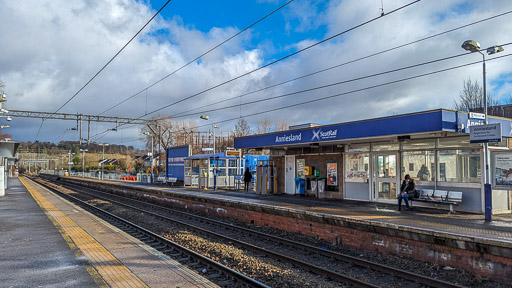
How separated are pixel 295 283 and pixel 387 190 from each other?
898 cm

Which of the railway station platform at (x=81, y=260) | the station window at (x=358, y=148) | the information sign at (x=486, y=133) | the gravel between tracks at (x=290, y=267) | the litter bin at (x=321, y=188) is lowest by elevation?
the gravel between tracks at (x=290, y=267)

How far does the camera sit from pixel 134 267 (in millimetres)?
7523

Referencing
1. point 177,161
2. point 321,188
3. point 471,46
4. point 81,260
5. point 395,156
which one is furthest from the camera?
point 177,161

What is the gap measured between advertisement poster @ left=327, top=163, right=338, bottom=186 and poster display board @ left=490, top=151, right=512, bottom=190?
689 cm

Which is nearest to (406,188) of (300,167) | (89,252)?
(300,167)

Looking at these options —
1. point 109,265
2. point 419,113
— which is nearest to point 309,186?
point 419,113

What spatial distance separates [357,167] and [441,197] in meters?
4.13

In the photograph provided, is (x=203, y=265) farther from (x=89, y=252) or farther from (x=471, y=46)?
(x=471, y=46)

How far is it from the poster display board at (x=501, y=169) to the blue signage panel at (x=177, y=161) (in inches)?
1035

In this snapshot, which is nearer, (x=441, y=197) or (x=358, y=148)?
(x=441, y=197)

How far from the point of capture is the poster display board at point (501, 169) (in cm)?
1131

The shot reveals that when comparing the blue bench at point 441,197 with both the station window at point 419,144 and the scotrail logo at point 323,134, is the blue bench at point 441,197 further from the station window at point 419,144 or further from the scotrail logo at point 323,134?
the scotrail logo at point 323,134

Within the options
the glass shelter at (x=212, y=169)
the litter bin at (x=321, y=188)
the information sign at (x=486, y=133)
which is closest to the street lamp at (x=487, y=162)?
the information sign at (x=486, y=133)

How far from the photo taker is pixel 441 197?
42.2 ft
